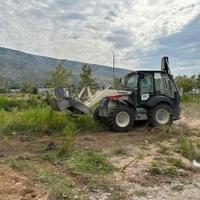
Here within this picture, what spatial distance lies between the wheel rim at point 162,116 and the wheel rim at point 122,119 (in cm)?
119

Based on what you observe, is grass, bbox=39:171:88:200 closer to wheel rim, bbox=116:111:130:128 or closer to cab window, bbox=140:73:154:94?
wheel rim, bbox=116:111:130:128

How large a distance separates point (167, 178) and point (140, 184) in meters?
0.70

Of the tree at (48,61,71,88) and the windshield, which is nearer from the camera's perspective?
the windshield

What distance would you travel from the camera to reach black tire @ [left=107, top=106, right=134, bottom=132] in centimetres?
1241

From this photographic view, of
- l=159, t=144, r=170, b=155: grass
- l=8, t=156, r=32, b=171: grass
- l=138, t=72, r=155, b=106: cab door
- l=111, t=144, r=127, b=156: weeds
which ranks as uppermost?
l=138, t=72, r=155, b=106: cab door

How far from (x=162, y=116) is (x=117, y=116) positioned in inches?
69.3

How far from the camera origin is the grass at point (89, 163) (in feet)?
23.3

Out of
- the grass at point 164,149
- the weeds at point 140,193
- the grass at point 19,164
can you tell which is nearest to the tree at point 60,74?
the grass at point 164,149

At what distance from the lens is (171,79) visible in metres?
13.6

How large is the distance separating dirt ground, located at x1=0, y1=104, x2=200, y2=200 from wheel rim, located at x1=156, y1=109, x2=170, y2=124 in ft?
8.04

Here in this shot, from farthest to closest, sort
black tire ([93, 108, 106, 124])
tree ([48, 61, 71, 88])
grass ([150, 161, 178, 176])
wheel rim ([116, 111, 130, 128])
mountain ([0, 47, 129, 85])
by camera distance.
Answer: mountain ([0, 47, 129, 85]) < tree ([48, 61, 71, 88]) < black tire ([93, 108, 106, 124]) < wheel rim ([116, 111, 130, 128]) < grass ([150, 161, 178, 176])

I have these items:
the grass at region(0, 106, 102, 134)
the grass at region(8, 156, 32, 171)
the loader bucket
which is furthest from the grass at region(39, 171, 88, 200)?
the loader bucket

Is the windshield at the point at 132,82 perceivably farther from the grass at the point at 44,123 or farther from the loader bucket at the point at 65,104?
the loader bucket at the point at 65,104

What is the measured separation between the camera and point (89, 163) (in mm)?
7523
